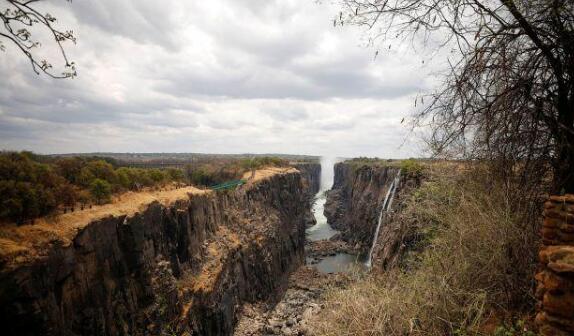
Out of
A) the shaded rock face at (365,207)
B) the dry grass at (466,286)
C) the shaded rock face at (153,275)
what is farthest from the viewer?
the shaded rock face at (365,207)

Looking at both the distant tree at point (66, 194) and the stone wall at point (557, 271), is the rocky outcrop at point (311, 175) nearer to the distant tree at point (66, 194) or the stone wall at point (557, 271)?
the distant tree at point (66, 194)

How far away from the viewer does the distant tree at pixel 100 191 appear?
66.5ft

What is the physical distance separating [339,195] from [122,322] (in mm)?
87884

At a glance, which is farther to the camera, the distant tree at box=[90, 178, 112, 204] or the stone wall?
the distant tree at box=[90, 178, 112, 204]

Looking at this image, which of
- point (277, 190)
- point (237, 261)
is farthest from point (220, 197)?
point (277, 190)

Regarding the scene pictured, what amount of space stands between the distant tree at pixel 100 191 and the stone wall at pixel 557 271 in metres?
21.3

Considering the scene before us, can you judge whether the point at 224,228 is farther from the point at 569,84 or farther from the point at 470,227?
the point at 569,84

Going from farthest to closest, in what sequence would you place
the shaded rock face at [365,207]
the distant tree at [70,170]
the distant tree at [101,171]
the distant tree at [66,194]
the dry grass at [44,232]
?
the shaded rock face at [365,207] < the distant tree at [101,171] < the distant tree at [70,170] < the distant tree at [66,194] < the dry grass at [44,232]

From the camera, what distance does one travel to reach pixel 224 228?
3447cm

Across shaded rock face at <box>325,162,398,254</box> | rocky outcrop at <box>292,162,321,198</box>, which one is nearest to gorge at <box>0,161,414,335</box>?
shaded rock face at <box>325,162,398,254</box>

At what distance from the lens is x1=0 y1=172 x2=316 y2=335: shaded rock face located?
41.0ft

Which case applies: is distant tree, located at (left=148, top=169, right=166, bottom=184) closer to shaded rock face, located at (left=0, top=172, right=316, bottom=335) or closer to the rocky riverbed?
shaded rock face, located at (left=0, top=172, right=316, bottom=335)

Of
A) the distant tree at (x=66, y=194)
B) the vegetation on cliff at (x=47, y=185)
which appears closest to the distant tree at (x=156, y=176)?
the vegetation on cliff at (x=47, y=185)

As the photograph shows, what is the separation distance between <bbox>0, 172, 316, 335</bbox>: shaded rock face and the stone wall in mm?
14875
